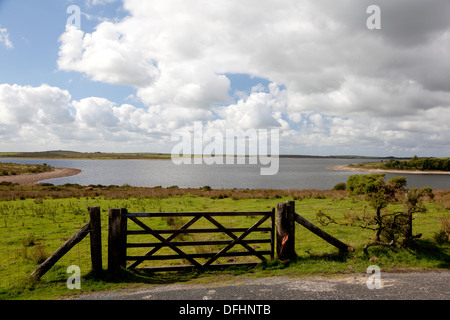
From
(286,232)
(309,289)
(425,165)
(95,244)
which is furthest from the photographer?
(425,165)

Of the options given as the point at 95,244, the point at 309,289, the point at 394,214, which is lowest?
the point at 309,289

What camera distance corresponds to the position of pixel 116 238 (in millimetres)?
7762

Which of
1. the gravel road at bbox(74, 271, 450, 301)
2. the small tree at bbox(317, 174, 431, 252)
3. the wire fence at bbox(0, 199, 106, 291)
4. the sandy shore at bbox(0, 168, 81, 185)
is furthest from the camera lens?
the sandy shore at bbox(0, 168, 81, 185)

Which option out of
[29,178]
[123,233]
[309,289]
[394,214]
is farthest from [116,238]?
[29,178]

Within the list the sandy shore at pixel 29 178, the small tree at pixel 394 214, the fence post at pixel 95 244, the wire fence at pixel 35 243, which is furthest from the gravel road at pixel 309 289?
the sandy shore at pixel 29 178

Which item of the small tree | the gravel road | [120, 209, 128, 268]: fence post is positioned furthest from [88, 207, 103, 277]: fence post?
the small tree

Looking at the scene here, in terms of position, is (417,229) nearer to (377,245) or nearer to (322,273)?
(377,245)

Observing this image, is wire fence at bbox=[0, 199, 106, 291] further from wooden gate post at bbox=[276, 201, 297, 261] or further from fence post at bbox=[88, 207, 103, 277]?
wooden gate post at bbox=[276, 201, 297, 261]

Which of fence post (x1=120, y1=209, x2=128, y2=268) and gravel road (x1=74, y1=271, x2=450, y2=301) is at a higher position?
fence post (x1=120, y1=209, x2=128, y2=268)

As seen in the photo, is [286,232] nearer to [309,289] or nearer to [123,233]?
[309,289]

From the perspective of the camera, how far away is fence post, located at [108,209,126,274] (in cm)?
768

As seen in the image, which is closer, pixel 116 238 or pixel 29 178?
pixel 116 238

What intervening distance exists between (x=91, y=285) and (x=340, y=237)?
8.97 m
